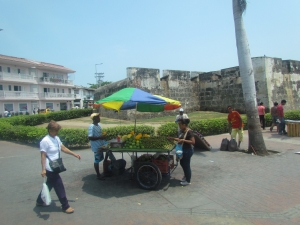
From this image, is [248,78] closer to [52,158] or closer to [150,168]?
[150,168]

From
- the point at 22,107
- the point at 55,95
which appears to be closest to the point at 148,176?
the point at 22,107

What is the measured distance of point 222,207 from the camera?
4.21 metres

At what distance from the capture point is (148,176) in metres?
5.12

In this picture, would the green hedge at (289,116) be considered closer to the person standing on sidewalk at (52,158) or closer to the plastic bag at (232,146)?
the plastic bag at (232,146)

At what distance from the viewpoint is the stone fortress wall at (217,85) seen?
1570cm

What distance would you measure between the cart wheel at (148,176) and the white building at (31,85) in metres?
38.0

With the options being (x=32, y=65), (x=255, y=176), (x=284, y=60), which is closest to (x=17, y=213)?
(x=255, y=176)

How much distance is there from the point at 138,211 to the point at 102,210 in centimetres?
61

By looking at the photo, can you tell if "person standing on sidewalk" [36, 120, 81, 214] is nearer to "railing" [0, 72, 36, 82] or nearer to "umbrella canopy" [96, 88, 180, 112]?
"umbrella canopy" [96, 88, 180, 112]

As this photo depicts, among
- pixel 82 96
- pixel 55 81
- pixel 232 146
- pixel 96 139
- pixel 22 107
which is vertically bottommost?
pixel 232 146

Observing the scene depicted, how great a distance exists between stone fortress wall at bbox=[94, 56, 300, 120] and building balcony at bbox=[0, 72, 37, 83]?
24.1 m

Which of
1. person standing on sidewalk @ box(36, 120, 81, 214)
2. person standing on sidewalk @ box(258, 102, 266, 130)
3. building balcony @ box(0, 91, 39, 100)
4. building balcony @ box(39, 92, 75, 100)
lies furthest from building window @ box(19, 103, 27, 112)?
person standing on sidewalk @ box(36, 120, 81, 214)

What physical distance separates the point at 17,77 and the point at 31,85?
3.73m

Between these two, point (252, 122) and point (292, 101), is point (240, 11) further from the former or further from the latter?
point (292, 101)
